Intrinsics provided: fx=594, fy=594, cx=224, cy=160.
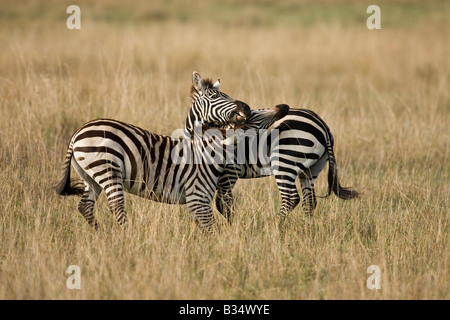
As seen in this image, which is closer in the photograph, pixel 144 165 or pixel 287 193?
pixel 144 165

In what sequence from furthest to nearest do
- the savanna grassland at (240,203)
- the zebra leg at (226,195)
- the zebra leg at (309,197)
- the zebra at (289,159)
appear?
1. the zebra leg at (309,197)
2. the zebra leg at (226,195)
3. the zebra at (289,159)
4. the savanna grassland at (240,203)

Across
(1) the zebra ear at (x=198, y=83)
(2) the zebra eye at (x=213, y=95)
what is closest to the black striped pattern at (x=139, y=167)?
(2) the zebra eye at (x=213, y=95)

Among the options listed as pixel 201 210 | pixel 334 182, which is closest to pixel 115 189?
pixel 201 210

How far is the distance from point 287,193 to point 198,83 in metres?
1.62

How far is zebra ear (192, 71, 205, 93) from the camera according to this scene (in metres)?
6.78

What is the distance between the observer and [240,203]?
7.41 meters

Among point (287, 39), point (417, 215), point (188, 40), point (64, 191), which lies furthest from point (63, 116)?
point (287, 39)

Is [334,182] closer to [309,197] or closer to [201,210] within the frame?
[309,197]

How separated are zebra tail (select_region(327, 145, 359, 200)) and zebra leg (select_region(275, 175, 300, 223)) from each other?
0.44 meters

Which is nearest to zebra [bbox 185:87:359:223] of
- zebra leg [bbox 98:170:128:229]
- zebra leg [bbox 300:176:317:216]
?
zebra leg [bbox 300:176:317:216]

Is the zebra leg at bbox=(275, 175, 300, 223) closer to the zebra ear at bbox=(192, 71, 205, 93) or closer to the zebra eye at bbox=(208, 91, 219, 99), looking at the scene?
the zebra eye at bbox=(208, 91, 219, 99)

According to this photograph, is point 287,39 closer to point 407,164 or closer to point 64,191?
point 407,164

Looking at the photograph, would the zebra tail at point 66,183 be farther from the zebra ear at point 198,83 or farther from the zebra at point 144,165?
the zebra ear at point 198,83

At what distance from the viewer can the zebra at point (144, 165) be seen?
19.7 feet
